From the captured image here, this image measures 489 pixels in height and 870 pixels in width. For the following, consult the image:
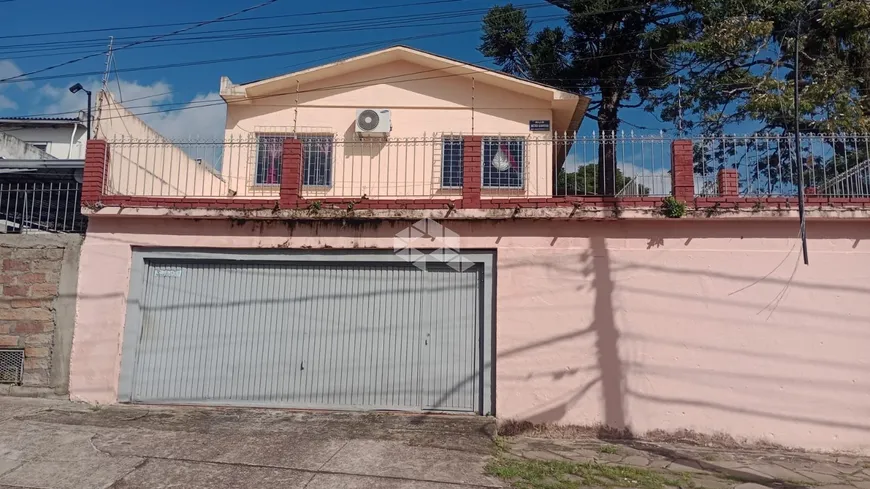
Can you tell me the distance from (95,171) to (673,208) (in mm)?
7073

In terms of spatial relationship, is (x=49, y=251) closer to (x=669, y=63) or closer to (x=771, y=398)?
(x=771, y=398)

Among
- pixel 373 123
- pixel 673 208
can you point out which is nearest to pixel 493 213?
pixel 673 208

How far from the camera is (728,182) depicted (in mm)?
6934

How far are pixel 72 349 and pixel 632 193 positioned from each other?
7.11m

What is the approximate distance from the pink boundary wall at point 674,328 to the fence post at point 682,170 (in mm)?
366

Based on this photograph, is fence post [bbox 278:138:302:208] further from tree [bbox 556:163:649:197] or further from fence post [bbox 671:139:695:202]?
fence post [bbox 671:139:695:202]

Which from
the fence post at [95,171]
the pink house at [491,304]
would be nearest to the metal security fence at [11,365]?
the pink house at [491,304]

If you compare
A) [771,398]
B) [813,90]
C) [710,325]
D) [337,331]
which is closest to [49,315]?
[337,331]

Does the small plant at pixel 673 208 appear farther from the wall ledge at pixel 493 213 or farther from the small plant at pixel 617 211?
the small plant at pixel 617 211

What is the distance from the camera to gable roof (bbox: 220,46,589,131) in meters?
11.4

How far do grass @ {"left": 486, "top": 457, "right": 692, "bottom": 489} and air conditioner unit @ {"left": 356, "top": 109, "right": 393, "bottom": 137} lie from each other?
7.39 m

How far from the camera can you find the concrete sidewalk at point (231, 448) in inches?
189

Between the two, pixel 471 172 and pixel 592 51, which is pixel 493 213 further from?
pixel 592 51

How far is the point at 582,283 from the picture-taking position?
261 inches
